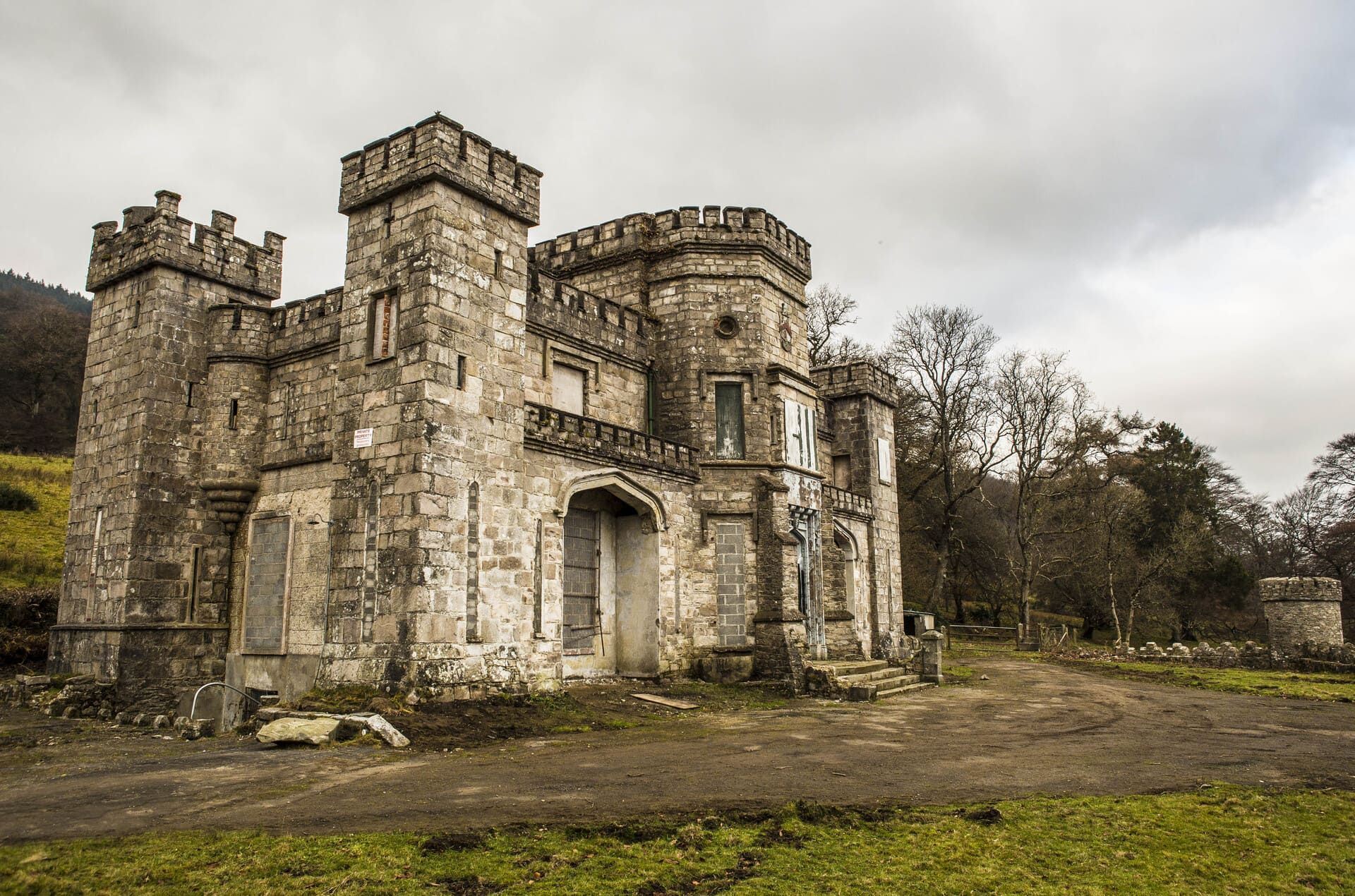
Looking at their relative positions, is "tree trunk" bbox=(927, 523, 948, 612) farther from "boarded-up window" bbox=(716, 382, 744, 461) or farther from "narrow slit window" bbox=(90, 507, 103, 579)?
"narrow slit window" bbox=(90, 507, 103, 579)

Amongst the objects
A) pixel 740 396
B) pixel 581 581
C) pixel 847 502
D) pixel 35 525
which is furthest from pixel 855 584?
pixel 35 525

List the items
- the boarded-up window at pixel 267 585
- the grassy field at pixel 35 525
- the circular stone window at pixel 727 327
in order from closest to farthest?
1. the boarded-up window at pixel 267 585
2. the circular stone window at pixel 727 327
3. the grassy field at pixel 35 525

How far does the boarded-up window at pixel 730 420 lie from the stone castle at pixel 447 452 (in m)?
0.05

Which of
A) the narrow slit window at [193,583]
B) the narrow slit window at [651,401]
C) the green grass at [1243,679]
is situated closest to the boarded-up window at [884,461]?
the green grass at [1243,679]

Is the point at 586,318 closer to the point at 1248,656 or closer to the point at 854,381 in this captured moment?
the point at 854,381

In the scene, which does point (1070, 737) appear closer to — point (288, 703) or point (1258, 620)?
point (288, 703)

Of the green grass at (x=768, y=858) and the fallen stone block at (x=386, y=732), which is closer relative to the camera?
the green grass at (x=768, y=858)

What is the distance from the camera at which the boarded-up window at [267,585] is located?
54.1 feet

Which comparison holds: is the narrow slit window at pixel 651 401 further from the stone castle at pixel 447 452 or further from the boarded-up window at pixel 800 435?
the boarded-up window at pixel 800 435

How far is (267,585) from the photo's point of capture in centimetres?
1684

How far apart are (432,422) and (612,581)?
→ 21.8 ft

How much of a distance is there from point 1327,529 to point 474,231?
40.8 m

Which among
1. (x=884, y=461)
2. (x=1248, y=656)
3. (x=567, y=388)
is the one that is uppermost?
(x=567, y=388)

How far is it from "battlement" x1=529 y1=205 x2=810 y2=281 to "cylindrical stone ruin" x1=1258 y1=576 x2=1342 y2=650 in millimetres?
14745
